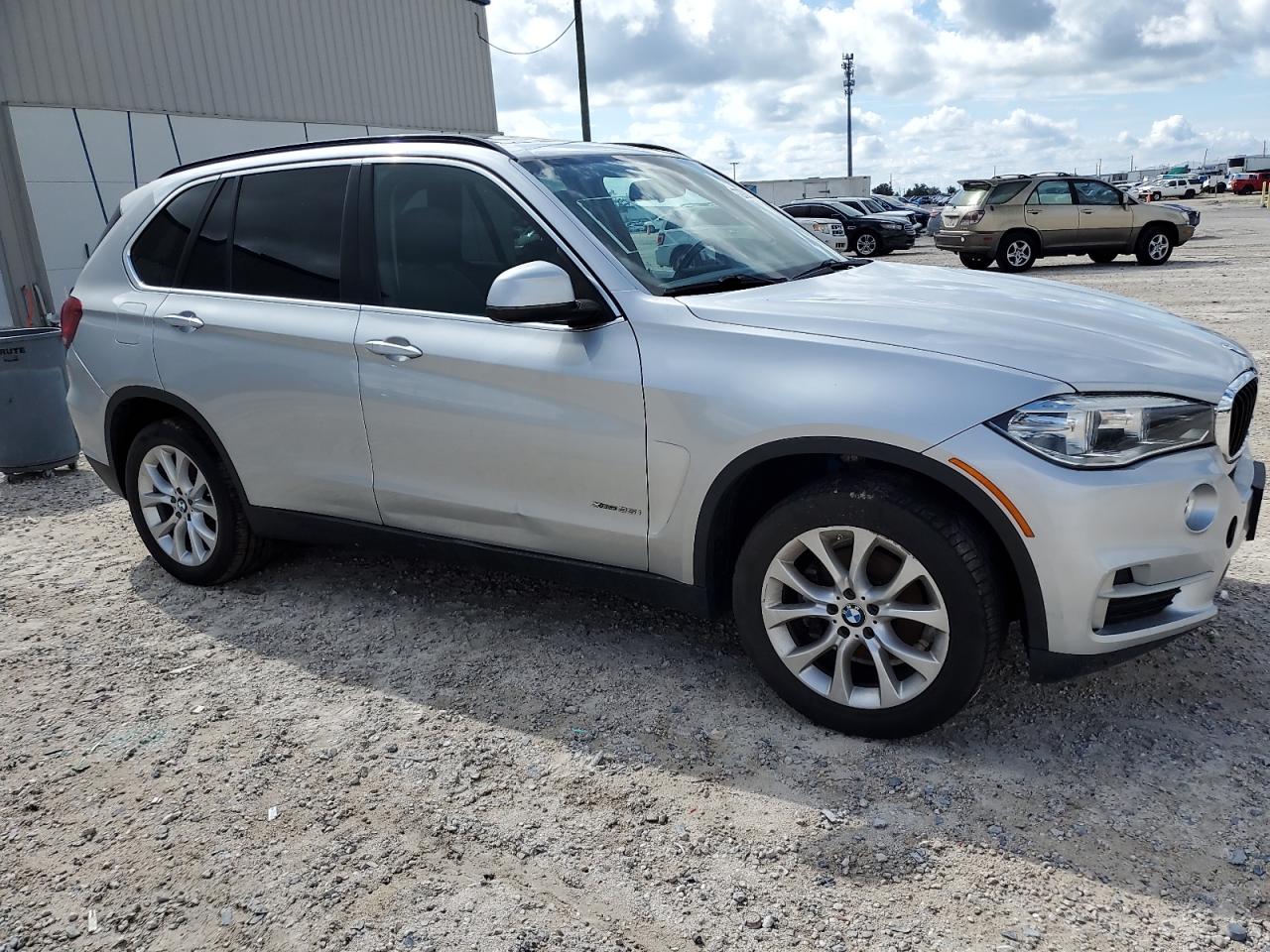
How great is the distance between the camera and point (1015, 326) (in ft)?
9.88

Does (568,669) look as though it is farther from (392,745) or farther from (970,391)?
(970,391)

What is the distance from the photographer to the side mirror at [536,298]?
3.18m

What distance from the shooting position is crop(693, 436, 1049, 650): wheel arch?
9.08 ft

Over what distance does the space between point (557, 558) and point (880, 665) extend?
1153 mm

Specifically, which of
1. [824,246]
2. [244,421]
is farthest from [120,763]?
[824,246]

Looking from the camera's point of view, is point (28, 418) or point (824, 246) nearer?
point (824, 246)

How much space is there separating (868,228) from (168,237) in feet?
76.3

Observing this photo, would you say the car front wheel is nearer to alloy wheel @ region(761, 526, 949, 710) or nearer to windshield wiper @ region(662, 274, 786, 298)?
windshield wiper @ region(662, 274, 786, 298)

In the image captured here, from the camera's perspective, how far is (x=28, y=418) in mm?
7270

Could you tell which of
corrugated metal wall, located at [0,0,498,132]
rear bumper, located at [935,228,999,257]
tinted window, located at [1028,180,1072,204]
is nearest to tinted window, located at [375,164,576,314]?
corrugated metal wall, located at [0,0,498,132]

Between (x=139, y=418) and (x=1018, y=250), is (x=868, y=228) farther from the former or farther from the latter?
(x=139, y=418)

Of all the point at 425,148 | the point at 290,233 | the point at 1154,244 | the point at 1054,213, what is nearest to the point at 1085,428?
the point at 425,148

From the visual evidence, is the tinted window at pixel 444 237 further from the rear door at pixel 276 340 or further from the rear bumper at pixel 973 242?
the rear bumper at pixel 973 242

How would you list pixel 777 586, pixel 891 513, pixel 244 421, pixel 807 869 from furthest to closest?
pixel 244 421, pixel 777 586, pixel 891 513, pixel 807 869
